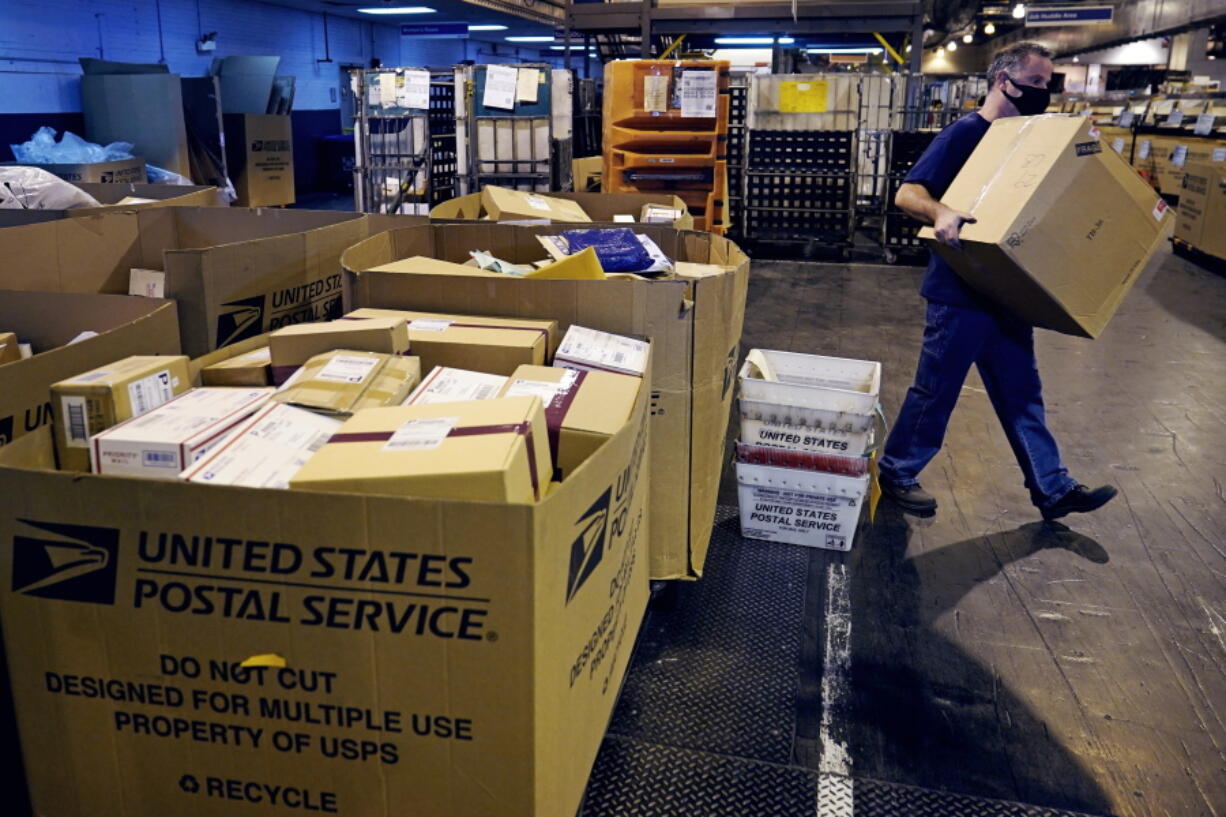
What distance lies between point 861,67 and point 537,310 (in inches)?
711

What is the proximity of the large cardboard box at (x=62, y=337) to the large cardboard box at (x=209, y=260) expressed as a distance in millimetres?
291

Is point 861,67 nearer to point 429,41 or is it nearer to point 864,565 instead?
point 429,41

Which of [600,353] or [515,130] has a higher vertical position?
[515,130]

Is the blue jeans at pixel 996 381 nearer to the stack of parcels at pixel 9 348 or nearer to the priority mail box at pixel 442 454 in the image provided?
the priority mail box at pixel 442 454

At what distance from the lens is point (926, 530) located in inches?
120

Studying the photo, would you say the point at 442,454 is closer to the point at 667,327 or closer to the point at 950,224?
the point at 667,327

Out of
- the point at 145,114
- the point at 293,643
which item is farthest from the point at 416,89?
the point at 293,643

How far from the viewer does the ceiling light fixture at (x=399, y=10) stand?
1357 cm

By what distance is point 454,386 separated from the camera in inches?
67.0

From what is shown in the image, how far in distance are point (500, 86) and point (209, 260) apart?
4953 mm

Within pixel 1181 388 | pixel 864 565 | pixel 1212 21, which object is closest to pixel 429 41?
pixel 1212 21

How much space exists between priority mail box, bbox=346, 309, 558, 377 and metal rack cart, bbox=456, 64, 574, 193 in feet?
17.2

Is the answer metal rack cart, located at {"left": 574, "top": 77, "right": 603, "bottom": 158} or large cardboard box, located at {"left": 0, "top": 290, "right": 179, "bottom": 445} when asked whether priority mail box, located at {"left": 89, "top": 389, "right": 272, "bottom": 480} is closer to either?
large cardboard box, located at {"left": 0, "top": 290, "right": 179, "bottom": 445}

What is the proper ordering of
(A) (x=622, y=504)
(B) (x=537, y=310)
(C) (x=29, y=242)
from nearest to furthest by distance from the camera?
(A) (x=622, y=504) < (B) (x=537, y=310) < (C) (x=29, y=242)
